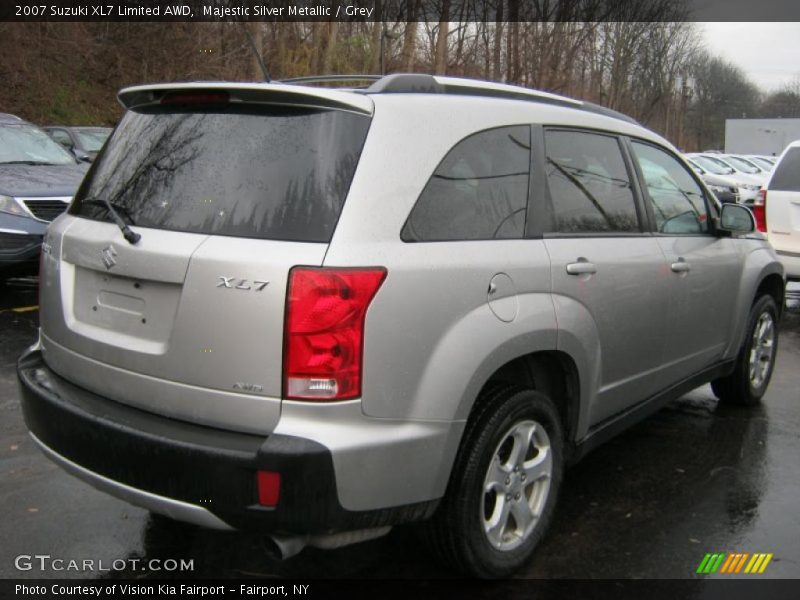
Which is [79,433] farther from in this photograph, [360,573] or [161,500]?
[360,573]

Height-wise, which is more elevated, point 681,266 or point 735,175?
point 735,175

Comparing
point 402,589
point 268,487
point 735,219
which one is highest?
point 735,219

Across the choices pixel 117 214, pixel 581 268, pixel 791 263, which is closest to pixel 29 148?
pixel 117 214

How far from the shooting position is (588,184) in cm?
348

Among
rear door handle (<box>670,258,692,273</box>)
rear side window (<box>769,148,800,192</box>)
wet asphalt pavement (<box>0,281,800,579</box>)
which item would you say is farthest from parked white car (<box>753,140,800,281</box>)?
rear door handle (<box>670,258,692,273</box>)

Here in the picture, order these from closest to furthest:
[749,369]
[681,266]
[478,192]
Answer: [478,192] → [681,266] → [749,369]

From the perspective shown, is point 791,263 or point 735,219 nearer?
point 735,219

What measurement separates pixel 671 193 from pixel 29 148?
25.4 ft

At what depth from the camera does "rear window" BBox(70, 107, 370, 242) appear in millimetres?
2447

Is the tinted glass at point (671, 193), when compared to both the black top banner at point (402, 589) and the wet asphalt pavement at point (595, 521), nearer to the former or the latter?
the wet asphalt pavement at point (595, 521)

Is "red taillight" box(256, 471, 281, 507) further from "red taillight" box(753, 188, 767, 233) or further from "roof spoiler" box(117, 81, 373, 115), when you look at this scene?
"red taillight" box(753, 188, 767, 233)

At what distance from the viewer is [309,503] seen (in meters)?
2.32

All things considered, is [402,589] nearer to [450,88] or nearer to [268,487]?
[268,487]

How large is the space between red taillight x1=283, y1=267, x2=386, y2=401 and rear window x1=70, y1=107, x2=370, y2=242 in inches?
6.0
